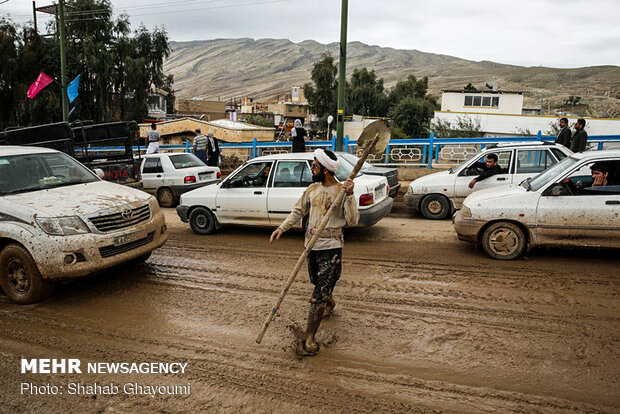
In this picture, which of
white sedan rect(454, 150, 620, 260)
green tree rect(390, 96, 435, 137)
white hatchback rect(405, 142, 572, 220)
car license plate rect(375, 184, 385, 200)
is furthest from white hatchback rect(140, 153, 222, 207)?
green tree rect(390, 96, 435, 137)

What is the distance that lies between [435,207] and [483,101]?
46.4 metres

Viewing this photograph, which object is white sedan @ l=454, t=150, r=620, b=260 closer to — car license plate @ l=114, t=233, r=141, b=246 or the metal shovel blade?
the metal shovel blade

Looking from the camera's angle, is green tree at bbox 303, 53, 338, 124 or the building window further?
green tree at bbox 303, 53, 338, 124

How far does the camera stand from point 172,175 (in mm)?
12273

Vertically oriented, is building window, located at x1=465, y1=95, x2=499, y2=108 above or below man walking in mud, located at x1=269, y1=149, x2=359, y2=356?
above

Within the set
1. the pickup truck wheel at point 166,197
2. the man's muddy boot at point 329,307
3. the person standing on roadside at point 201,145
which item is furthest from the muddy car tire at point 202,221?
the person standing on roadside at point 201,145

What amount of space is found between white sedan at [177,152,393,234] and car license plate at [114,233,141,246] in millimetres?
2881

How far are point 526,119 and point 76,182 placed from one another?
40918mm

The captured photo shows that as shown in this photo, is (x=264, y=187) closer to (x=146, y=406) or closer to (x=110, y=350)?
(x=110, y=350)

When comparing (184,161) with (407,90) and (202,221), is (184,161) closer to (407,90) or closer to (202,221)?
(202,221)

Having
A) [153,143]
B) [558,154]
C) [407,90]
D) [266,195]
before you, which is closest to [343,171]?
[266,195]

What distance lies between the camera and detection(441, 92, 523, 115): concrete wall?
49.7 metres

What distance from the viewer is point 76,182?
6.22 m

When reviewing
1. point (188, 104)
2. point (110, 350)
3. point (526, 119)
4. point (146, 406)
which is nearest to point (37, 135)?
point (110, 350)
